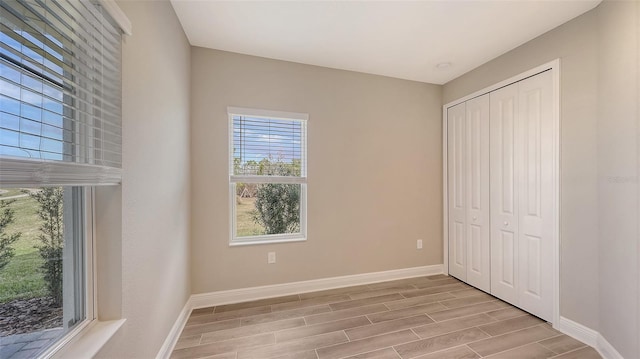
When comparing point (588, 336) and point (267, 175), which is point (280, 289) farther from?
point (588, 336)

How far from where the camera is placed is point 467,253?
3096 millimetres

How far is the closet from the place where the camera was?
7.42ft

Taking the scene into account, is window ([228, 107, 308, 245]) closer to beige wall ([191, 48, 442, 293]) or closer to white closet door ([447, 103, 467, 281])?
beige wall ([191, 48, 442, 293])

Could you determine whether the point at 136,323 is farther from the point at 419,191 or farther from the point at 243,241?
the point at 419,191

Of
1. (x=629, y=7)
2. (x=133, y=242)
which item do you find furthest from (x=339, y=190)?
(x=629, y=7)

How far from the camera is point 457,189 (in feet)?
10.6

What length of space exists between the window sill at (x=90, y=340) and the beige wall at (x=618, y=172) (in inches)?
120

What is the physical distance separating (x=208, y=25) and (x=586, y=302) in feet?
13.0

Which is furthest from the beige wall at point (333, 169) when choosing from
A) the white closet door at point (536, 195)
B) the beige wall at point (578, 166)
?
the beige wall at point (578, 166)

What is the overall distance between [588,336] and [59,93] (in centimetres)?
363

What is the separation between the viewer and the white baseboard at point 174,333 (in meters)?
1.73

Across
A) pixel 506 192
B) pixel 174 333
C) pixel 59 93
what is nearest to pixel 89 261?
pixel 59 93

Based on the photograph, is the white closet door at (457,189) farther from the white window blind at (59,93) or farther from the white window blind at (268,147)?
the white window blind at (59,93)

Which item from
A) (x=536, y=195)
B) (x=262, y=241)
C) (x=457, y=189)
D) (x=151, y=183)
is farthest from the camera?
(x=457, y=189)
